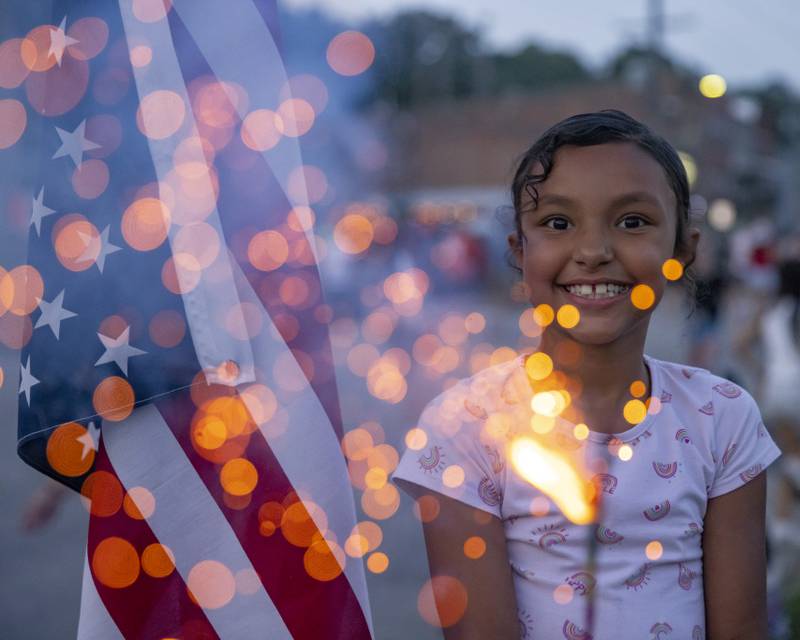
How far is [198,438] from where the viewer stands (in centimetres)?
170

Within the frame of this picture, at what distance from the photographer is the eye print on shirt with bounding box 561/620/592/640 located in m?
1.54

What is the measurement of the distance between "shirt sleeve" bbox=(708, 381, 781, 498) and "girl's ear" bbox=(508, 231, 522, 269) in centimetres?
45

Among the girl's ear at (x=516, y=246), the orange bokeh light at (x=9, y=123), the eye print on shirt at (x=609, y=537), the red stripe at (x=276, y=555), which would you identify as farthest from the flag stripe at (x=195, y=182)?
the orange bokeh light at (x=9, y=123)

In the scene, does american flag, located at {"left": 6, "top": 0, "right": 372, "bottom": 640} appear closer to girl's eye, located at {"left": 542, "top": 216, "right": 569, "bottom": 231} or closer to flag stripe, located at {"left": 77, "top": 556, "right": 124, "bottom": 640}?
flag stripe, located at {"left": 77, "top": 556, "right": 124, "bottom": 640}

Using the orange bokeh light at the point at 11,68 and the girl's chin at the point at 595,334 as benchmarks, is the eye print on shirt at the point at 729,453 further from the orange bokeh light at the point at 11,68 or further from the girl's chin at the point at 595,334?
the orange bokeh light at the point at 11,68

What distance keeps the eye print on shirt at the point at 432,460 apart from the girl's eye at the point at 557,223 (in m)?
0.45

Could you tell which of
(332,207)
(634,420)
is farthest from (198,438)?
(332,207)

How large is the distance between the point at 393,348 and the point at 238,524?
41.9ft

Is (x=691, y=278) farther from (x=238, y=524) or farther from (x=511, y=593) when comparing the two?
(x=238, y=524)

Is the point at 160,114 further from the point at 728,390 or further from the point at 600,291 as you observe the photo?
the point at 728,390

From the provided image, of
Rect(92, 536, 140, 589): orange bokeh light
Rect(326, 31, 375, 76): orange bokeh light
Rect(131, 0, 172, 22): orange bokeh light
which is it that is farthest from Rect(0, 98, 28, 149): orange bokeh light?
Rect(326, 31, 375, 76): orange bokeh light

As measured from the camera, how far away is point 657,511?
1556 mm

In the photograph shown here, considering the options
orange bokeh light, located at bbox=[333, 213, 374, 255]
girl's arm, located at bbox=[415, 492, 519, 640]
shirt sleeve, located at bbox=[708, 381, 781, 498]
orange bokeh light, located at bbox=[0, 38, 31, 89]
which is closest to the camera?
girl's arm, located at bbox=[415, 492, 519, 640]

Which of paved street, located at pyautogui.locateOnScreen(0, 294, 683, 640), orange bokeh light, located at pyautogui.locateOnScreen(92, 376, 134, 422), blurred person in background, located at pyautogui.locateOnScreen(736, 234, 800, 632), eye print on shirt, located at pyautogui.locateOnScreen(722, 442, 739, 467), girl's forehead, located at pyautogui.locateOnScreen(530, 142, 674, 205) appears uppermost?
girl's forehead, located at pyautogui.locateOnScreen(530, 142, 674, 205)
